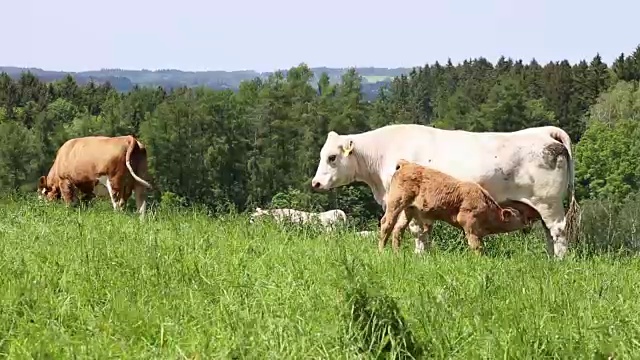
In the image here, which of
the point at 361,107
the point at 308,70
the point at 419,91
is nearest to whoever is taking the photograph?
the point at 361,107

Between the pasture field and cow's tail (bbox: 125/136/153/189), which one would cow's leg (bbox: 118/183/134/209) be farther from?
the pasture field

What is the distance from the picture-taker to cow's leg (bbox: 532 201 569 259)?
1166 centimetres

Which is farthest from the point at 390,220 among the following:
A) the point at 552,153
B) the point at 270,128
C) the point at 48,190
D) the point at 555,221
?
the point at 270,128

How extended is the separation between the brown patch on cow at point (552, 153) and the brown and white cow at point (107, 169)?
265 inches

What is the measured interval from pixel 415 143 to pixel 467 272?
498 centimetres

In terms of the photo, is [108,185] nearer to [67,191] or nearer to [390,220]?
[67,191]

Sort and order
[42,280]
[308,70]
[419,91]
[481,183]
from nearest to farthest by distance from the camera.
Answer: [42,280] → [481,183] → [308,70] → [419,91]

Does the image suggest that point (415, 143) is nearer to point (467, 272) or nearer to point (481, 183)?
point (481, 183)

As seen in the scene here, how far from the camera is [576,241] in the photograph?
1186 centimetres

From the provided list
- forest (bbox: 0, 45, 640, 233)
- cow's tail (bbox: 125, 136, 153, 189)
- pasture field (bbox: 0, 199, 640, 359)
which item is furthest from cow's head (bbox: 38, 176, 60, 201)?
forest (bbox: 0, 45, 640, 233)

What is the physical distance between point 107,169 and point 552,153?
754 cm

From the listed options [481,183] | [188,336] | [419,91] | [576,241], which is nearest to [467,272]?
[188,336]

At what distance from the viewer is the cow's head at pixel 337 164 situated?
1283 centimetres

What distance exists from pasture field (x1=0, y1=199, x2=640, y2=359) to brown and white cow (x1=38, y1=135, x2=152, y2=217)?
6.26 m
